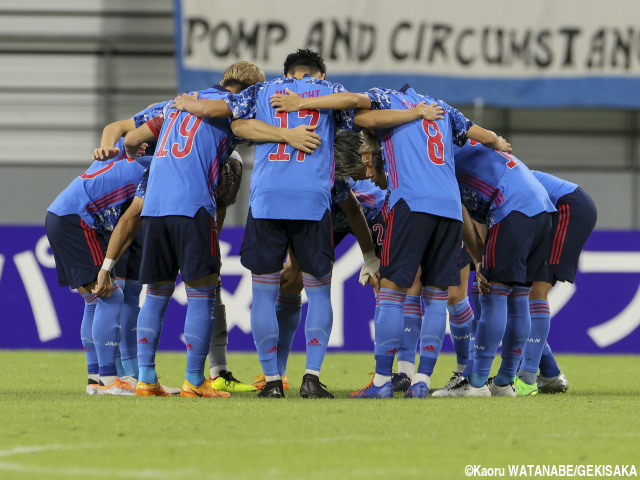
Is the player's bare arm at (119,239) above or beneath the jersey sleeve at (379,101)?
beneath

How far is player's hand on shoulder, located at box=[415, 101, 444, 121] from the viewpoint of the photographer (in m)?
5.44

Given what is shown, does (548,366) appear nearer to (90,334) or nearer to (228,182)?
(228,182)

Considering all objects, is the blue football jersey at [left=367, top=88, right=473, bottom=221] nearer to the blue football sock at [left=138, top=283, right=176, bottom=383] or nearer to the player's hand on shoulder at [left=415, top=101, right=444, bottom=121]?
the player's hand on shoulder at [left=415, top=101, right=444, bottom=121]

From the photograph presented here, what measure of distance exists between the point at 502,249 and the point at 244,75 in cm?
172

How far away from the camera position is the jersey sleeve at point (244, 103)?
5453mm

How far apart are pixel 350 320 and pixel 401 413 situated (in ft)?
17.1

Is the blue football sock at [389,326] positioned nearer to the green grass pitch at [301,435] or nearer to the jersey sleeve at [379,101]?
the green grass pitch at [301,435]

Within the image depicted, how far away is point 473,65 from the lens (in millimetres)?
14367

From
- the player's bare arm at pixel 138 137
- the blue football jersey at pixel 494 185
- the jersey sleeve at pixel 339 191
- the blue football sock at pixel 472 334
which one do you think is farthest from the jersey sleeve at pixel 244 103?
the blue football sock at pixel 472 334

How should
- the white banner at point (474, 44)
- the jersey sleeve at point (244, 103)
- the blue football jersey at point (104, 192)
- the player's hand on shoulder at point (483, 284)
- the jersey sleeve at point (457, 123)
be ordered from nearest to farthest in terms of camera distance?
the jersey sleeve at point (244, 103) → the jersey sleeve at point (457, 123) → the player's hand on shoulder at point (483, 284) → the blue football jersey at point (104, 192) → the white banner at point (474, 44)

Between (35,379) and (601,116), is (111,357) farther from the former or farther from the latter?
(601,116)

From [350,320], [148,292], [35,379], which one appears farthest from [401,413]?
[350,320]

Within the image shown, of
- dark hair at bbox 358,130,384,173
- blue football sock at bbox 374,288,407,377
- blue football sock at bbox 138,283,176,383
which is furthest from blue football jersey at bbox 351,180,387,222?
blue football sock at bbox 138,283,176,383

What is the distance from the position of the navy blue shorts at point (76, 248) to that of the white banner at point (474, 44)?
8517 mm
